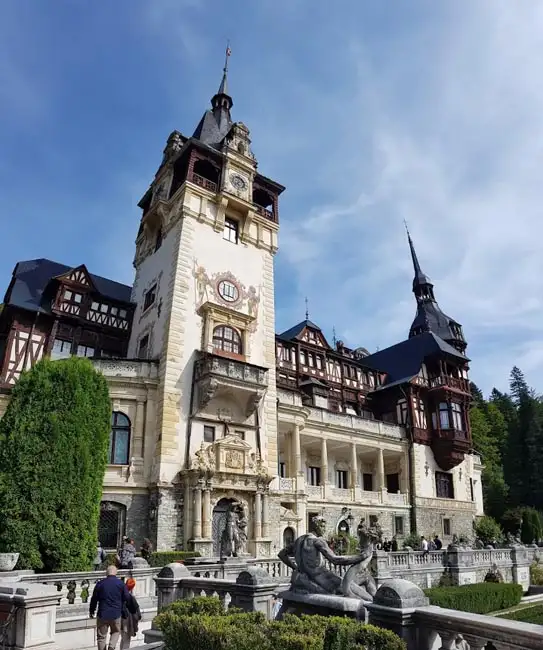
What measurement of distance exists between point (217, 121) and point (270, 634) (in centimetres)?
3686

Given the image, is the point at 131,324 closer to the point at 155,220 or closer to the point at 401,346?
the point at 155,220

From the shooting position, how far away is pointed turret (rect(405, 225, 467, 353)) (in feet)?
166

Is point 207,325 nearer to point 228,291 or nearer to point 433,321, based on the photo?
point 228,291

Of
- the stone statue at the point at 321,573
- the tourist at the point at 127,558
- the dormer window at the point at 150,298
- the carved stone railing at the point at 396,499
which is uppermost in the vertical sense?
the dormer window at the point at 150,298

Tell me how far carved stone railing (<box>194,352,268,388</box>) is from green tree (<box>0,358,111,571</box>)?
606 cm

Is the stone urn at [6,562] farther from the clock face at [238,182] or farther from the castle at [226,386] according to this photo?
the clock face at [238,182]

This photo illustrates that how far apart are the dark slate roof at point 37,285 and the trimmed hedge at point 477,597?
78.6 ft

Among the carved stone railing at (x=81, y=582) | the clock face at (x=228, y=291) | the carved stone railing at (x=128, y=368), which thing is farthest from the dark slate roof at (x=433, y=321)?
the carved stone railing at (x=81, y=582)

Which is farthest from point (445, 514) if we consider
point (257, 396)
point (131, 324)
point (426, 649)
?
point (426, 649)

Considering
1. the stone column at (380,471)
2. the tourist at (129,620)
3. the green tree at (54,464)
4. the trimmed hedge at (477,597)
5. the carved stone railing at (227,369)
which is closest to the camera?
the tourist at (129,620)

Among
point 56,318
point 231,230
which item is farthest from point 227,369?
point 56,318

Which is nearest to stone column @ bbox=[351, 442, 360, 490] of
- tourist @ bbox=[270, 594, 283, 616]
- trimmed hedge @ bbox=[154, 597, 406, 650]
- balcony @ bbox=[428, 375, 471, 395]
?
balcony @ bbox=[428, 375, 471, 395]

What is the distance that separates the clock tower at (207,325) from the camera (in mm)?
24391

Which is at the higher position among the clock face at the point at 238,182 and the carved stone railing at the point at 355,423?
the clock face at the point at 238,182
